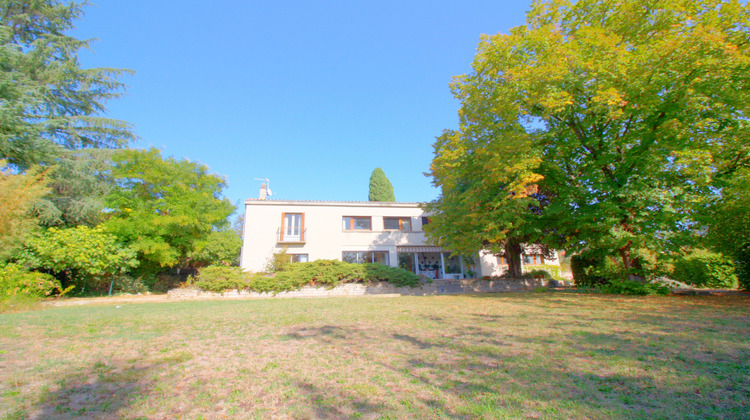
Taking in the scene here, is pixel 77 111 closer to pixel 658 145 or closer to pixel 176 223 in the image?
pixel 176 223

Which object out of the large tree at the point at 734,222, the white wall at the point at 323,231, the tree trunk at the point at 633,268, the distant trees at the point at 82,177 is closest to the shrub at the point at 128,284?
the distant trees at the point at 82,177

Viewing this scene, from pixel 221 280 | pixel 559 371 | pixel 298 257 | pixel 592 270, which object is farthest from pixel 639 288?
pixel 298 257

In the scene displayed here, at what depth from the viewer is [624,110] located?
9391 mm

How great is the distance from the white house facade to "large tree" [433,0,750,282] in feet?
37.7

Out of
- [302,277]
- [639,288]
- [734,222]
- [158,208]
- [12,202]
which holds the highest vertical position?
[158,208]

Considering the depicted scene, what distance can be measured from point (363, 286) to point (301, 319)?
9707 millimetres

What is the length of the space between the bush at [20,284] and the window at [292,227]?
445 inches

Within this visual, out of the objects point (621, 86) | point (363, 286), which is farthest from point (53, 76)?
point (621, 86)

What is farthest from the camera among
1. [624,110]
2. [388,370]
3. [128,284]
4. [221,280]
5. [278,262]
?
[278,262]

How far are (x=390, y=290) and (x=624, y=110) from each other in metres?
12.0

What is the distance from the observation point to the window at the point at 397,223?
2375 centimetres

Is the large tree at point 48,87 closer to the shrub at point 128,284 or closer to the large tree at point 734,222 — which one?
the shrub at point 128,284

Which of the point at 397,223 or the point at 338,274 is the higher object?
the point at 397,223

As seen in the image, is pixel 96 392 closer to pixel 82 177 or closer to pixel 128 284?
pixel 82 177
